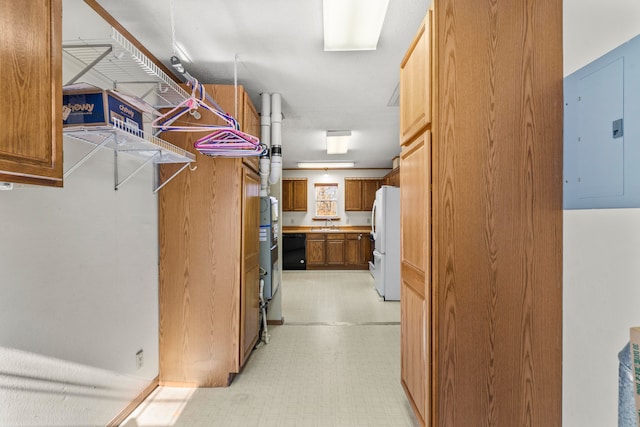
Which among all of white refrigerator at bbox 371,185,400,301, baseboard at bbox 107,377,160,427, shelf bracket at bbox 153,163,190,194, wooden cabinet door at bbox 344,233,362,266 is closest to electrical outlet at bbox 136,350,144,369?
baseboard at bbox 107,377,160,427

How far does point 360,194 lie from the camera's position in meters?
7.69

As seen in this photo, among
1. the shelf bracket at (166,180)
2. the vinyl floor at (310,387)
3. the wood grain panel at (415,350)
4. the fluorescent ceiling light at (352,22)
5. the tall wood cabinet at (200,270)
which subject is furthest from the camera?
the tall wood cabinet at (200,270)

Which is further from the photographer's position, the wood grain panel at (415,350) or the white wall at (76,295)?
the wood grain panel at (415,350)

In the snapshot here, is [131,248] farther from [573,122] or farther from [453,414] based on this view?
[573,122]

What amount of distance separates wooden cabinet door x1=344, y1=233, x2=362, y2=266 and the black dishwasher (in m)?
0.91

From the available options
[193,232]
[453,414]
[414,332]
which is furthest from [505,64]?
[193,232]

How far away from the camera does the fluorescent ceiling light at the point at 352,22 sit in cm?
164

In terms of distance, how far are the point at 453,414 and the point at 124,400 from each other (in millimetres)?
1898

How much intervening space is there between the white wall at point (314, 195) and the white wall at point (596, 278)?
6.45 meters

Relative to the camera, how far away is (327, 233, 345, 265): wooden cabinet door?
7.09 meters

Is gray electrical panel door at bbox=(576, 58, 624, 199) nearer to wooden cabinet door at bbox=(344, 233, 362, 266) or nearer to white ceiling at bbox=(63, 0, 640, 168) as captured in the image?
white ceiling at bbox=(63, 0, 640, 168)

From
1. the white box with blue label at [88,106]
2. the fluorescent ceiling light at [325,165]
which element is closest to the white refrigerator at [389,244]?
the fluorescent ceiling light at [325,165]

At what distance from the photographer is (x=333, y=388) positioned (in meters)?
2.37

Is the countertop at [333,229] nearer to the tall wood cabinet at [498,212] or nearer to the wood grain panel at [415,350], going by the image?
the wood grain panel at [415,350]
